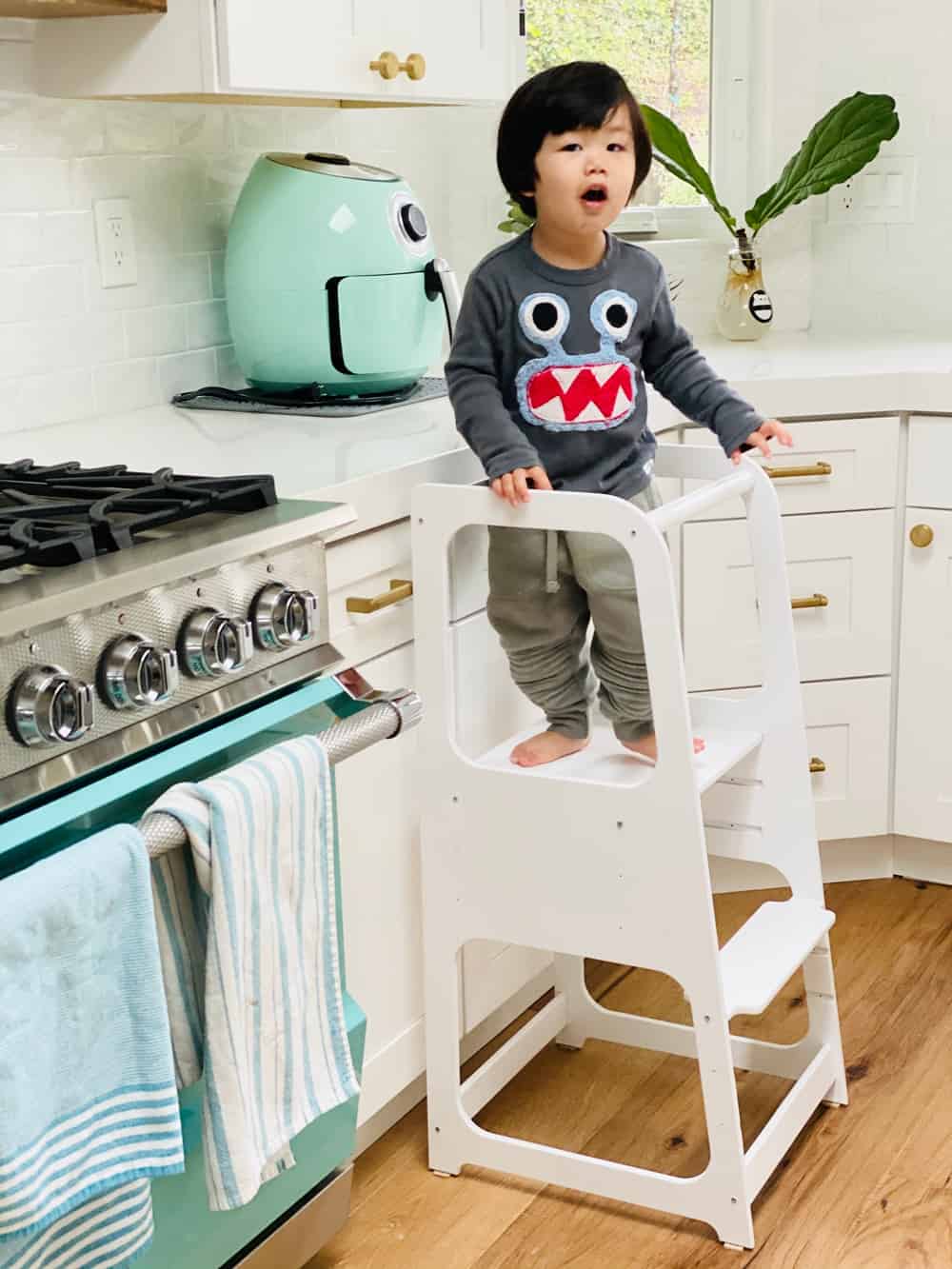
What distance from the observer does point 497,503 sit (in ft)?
5.66

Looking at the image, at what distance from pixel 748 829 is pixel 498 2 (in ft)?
4.19

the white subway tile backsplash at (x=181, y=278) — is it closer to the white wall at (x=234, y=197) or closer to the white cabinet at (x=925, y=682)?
the white wall at (x=234, y=197)

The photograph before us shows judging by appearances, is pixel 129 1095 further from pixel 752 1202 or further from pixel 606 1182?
pixel 752 1202

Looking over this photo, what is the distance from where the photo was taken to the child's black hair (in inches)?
68.0

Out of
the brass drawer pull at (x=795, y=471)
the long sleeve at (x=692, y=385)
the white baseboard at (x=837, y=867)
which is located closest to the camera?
the long sleeve at (x=692, y=385)

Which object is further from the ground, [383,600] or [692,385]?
[692,385]

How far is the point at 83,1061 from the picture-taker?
1.21m

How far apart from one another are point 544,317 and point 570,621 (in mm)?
354

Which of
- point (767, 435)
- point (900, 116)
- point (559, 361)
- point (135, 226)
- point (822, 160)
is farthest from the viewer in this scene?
point (900, 116)

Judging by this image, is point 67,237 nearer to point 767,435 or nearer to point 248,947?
point 767,435

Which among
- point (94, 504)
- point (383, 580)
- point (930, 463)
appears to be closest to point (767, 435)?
point (383, 580)

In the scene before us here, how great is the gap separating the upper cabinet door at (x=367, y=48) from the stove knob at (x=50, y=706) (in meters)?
0.96

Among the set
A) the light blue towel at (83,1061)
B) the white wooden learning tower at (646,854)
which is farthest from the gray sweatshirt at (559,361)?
the light blue towel at (83,1061)

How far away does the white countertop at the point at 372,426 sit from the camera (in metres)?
1.79
